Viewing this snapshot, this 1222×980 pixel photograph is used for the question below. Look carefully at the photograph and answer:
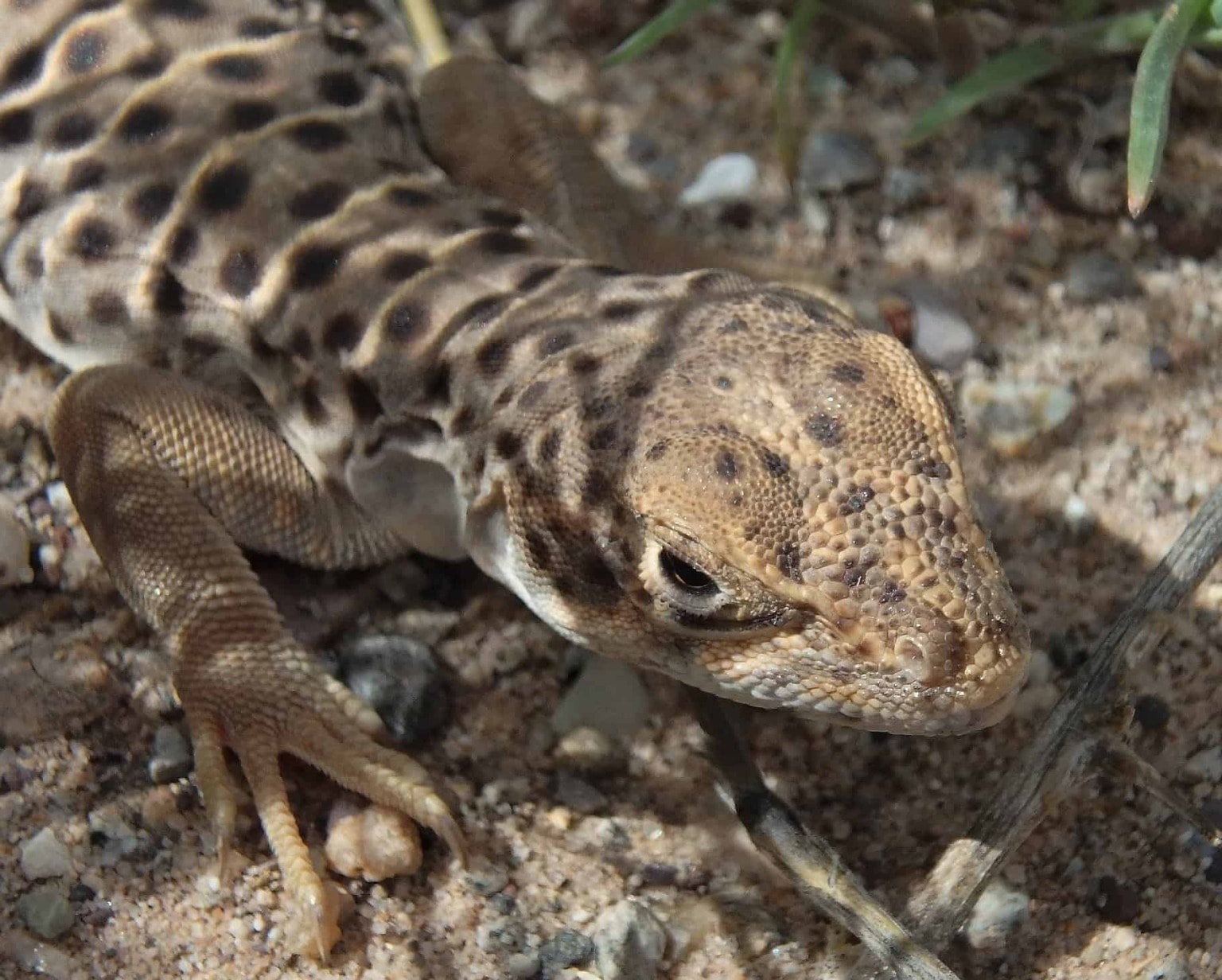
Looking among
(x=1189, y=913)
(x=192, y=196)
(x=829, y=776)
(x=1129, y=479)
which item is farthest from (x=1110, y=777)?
(x=192, y=196)

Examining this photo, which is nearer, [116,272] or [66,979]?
[66,979]

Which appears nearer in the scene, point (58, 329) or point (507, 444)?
point (507, 444)

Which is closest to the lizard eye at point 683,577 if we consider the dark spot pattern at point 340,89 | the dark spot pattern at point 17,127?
the dark spot pattern at point 340,89

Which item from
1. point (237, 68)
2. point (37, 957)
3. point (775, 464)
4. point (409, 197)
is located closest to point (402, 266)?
point (409, 197)

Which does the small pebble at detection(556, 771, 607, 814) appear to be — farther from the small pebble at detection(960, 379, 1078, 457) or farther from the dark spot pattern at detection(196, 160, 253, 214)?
the dark spot pattern at detection(196, 160, 253, 214)

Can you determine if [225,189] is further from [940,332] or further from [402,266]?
[940,332]

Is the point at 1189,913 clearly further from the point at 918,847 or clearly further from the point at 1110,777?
the point at 918,847
